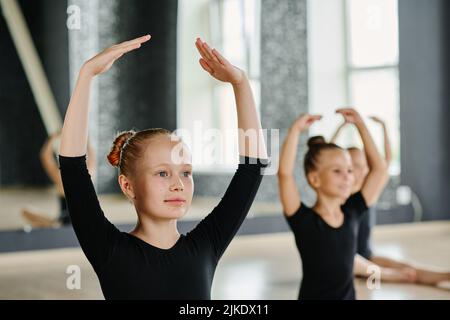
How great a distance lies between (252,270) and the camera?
3.77 meters

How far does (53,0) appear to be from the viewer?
3.72m

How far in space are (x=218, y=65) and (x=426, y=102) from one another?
511cm

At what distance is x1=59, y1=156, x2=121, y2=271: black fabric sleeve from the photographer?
1.09 metres

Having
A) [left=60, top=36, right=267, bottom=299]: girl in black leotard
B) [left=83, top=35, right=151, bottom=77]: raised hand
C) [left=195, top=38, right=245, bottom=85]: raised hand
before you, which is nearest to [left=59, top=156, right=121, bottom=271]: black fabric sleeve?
[left=60, top=36, right=267, bottom=299]: girl in black leotard

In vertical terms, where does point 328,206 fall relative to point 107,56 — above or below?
below

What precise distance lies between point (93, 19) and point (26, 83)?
0.52 meters

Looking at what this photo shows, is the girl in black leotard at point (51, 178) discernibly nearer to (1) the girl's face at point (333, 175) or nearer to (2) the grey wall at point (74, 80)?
(2) the grey wall at point (74, 80)

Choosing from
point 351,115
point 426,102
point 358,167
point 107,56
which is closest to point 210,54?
point 107,56

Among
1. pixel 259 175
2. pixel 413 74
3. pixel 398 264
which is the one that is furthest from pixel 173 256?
pixel 413 74

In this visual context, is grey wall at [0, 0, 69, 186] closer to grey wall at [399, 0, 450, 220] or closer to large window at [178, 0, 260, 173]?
large window at [178, 0, 260, 173]

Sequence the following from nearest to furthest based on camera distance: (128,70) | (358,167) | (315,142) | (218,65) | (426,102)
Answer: (218,65)
(315,142)
(358,167)
(128,70)
(426,102)

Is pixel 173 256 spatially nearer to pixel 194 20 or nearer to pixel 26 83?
pixel 26 83

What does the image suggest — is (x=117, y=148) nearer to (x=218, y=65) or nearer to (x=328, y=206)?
(x=218, y=65)
